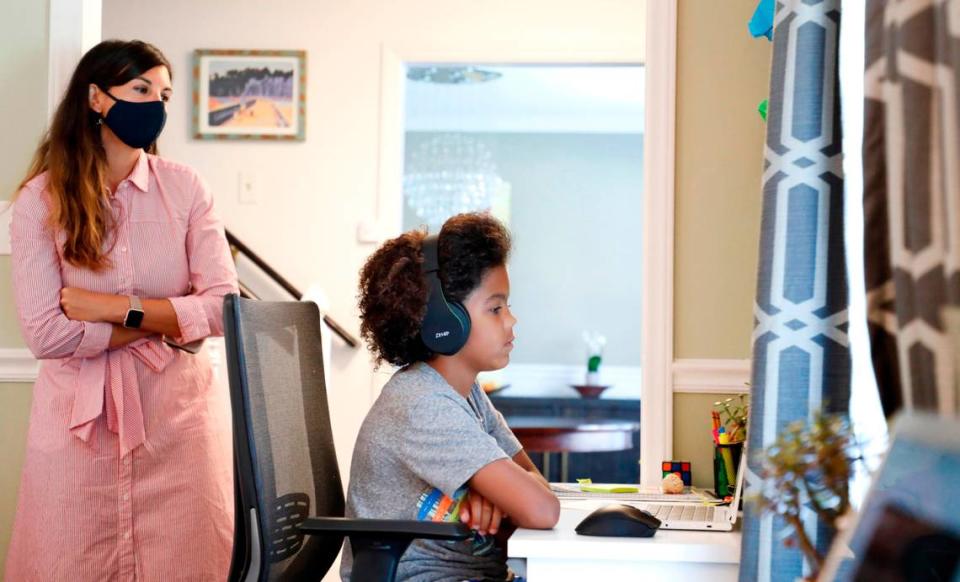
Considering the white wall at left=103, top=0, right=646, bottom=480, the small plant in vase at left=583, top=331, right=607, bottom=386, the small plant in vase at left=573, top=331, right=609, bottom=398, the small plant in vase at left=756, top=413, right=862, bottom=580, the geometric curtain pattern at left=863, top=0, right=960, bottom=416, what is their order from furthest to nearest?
→ the small plant in vase at left=583, top=331, right=607, bottom=386 < the small plant in vase at left=573, top=331, right=609, bottom=398 < the white wall at left=103, top=0, right=646, bottom=480 < the geometric curtain pattern at left=863, top=0, right=960, bottom=416 < the small plant in vase at left=756, top=413, right=862, bottom=580

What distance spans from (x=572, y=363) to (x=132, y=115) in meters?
5.76

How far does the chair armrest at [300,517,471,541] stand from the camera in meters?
1.47

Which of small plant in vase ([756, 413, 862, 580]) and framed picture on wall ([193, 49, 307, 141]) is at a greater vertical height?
framed picture on wall ([193, 49, 307, 141])

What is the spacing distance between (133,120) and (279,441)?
0.98 meters

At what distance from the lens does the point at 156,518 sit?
226 cm

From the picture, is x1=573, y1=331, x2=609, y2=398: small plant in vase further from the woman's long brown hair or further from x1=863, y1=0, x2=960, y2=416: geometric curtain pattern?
x1=863, y1=0, x2=960, y2=416: geometric curtain pattern

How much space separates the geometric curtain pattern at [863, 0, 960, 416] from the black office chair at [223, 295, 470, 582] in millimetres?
639

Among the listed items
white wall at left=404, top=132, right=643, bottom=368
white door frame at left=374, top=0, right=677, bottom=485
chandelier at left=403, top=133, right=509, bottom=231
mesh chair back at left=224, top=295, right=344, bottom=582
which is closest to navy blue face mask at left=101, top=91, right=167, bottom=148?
mesh chair back at left=224, top=295, right=344, bottom=582

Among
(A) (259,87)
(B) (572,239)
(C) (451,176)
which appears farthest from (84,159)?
(B) (572,239)

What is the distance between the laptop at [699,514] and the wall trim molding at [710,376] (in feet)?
1.50

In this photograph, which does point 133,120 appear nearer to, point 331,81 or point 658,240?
point 658,240

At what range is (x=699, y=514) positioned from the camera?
1.75m

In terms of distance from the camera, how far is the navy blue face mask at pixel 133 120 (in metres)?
2.31

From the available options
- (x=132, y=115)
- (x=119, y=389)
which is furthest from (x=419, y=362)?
(x=132, y=115)
